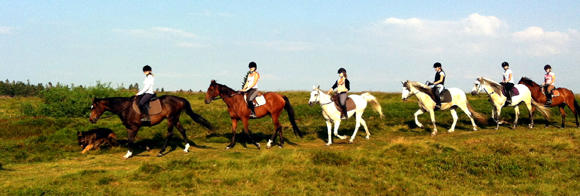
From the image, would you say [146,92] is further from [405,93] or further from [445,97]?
[445,97]

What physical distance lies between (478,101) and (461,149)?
15130mm

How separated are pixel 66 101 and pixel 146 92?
14.3 meters

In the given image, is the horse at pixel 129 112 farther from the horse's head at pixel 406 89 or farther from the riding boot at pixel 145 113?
the horse's head at pixel 406 89

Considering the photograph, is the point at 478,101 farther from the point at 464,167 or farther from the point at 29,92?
the point at 29,92

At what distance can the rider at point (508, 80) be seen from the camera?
18578 mm

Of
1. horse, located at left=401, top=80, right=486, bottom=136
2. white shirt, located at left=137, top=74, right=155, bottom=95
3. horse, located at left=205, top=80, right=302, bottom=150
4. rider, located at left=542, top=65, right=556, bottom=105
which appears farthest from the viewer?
rider, located at left=542, top=65, right=556, bottom=105

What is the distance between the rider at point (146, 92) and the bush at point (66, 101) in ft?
42.1

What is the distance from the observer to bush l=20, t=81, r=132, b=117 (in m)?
24.4

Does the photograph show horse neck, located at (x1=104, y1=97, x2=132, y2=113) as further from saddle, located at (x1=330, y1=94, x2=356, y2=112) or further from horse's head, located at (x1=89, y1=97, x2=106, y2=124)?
saddle, located at (x1=330, y1=94, x2=356, y2=112)

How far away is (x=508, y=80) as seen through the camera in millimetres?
18734

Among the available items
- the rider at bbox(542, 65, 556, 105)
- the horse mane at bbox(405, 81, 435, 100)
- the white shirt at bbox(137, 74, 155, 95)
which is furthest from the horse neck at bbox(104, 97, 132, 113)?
the rider at bbox(542, 65, 556, 105)

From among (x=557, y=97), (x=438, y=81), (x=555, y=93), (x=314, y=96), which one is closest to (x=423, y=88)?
(x=438, y=81)

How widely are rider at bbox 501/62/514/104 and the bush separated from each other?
22.7 m

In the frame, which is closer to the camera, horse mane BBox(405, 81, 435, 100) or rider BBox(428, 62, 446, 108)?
rider BBox(428, 62, 446, 108)
